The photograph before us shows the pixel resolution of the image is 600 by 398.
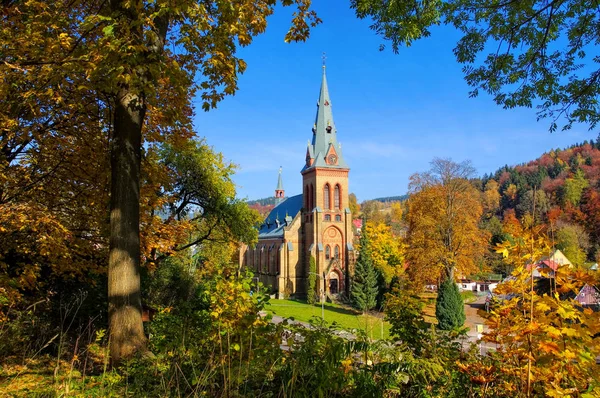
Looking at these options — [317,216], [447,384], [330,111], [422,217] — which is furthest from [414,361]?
Result: [330,111]

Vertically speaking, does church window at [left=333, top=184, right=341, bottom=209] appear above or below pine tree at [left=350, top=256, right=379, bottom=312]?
above

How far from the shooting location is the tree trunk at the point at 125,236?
5.03 m

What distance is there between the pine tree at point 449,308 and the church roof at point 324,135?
23181 millimetres

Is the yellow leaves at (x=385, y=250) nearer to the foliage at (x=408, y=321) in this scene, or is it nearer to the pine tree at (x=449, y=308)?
the pine tree at (x=449, y=308)

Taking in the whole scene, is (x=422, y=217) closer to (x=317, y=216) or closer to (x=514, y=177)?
(x=317, y=216)

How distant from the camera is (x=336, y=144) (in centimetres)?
4647

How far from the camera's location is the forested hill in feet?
165

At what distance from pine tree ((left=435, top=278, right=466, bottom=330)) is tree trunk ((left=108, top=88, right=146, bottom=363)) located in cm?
2156

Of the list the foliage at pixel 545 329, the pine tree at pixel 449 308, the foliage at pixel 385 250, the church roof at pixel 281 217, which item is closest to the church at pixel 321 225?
the church roof at pixel 281 217

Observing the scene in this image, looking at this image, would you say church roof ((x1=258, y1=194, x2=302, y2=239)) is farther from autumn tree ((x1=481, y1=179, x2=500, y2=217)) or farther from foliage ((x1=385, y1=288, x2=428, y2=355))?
autumn tree ((x1=481, y1=179, x2=500, y2=217))

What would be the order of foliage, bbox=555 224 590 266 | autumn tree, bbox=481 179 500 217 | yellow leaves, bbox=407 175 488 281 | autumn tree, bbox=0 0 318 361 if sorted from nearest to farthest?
autumn tree, bbox=0 0 318 361 → yellow leaves, bbox=407 175 488 281 → foliage, bbox=555 224 590 266 → autumn tree, bbox=481 179 500 217

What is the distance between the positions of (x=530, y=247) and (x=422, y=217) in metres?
24.8

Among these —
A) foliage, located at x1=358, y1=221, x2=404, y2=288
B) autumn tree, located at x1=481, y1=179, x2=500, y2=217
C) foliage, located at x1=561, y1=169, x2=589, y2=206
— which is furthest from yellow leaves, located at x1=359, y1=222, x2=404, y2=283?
autumn tree, located at x1=481, y1=179, x2=500, y2=217

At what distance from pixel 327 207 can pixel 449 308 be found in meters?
22.8
